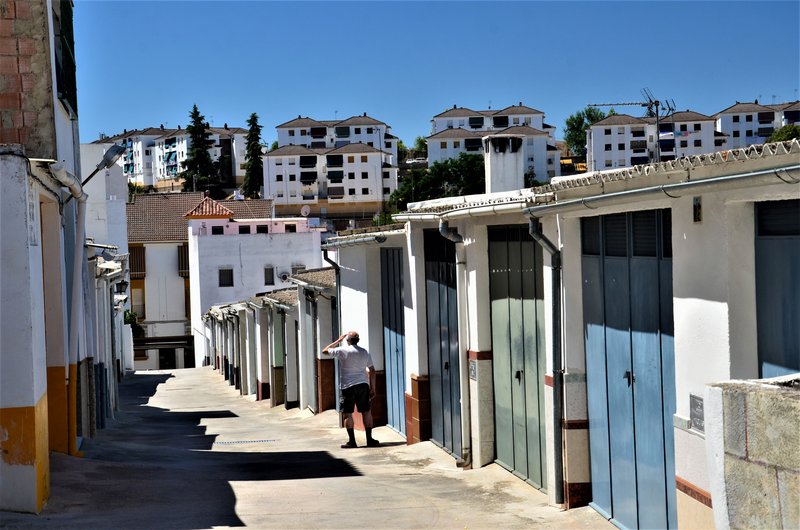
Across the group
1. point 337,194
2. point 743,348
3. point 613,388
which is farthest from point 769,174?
point 337,194

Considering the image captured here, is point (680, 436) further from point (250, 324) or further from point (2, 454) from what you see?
point (250, 324)

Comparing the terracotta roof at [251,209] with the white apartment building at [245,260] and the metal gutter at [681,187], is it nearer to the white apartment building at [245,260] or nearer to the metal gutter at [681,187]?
the white apartment building at [245,260]

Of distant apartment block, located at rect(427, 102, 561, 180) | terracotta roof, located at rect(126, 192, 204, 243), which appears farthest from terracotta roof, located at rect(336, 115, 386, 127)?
terracotta roof, located at rect(126, 192, 204, 243)

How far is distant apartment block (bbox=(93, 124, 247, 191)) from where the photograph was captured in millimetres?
128375

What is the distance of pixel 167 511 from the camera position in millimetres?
10078

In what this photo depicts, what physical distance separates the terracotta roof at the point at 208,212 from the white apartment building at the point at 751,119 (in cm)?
7031

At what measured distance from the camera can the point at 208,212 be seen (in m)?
62.5

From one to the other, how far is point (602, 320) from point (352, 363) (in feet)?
22.9

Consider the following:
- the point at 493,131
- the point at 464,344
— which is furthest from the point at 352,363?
the point at 493,131

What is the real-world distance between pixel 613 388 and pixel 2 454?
18.4 feet

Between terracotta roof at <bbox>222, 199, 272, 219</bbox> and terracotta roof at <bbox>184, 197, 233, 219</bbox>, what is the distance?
8484 mm

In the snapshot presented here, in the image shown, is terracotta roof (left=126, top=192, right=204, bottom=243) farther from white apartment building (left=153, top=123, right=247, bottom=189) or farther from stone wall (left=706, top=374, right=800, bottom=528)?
stone wall (left=706, top=374, right=800, bottom=528)

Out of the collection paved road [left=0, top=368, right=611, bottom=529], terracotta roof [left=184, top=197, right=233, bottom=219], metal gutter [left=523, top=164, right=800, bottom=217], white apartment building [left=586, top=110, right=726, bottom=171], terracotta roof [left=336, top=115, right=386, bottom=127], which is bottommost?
paved road [left=0, top=368, right=611, bottom=529]

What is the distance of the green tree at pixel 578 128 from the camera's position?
120688 mm
